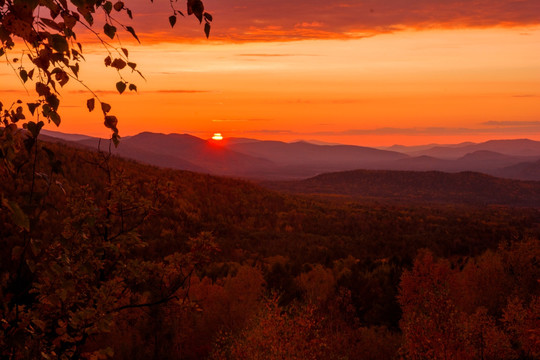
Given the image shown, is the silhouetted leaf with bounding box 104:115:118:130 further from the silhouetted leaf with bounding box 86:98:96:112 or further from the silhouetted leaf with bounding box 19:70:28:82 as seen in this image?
the silhouetted leaf with bounding box 19:70:28:82

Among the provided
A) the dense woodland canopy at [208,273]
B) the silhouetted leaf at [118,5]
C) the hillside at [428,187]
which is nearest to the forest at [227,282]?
the dense woodland canopy at [208,273]

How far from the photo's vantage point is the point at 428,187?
122 m

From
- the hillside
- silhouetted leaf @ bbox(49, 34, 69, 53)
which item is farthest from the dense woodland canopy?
the hillside

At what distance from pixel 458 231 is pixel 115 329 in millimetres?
38438

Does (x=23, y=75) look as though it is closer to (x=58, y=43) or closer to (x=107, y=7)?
(x=107, y=7)

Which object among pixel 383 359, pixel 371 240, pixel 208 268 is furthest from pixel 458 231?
pixel 383 359

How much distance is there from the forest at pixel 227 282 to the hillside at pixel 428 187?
2675 inches

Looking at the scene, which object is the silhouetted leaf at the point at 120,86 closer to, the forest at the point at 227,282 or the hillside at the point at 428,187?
the forest at the point at 227,282

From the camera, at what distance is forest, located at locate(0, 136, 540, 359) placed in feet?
13.2

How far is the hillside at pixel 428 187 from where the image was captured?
11062 cm

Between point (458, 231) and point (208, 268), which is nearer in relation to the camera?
point (208, 268)

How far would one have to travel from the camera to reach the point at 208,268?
23.6m

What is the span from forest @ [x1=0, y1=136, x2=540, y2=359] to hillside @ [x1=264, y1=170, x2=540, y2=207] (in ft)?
223

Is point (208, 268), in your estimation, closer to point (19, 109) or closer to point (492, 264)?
point (492, 264)
